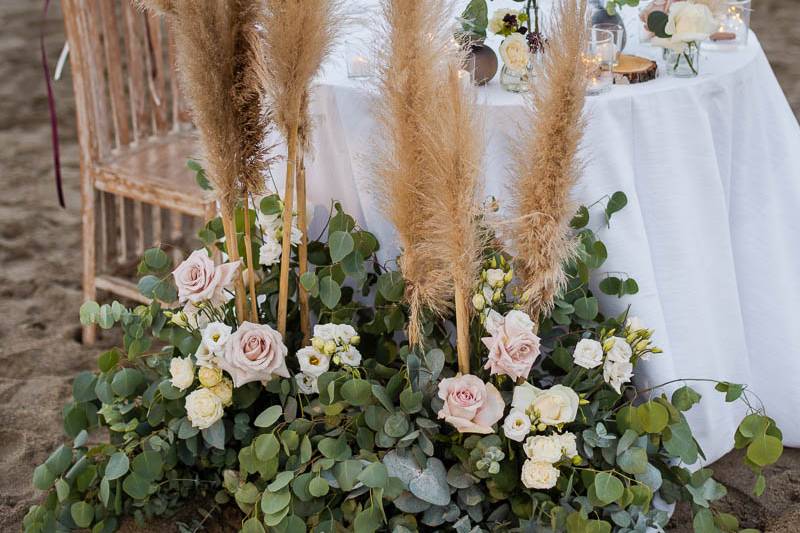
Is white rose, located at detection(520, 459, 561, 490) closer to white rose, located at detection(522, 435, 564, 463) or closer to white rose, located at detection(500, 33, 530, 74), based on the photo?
white rose, located at detection(522, 435, 564, 463)

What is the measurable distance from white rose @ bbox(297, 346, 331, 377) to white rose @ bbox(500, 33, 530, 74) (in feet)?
1.70

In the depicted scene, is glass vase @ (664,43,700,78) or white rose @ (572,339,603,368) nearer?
white rose @ (572,339,603,368)

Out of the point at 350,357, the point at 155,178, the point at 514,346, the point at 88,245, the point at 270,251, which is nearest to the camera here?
the point at 514,346

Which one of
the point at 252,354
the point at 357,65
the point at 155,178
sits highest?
the point at 357,65

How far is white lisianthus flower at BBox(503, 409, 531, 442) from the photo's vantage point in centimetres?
130

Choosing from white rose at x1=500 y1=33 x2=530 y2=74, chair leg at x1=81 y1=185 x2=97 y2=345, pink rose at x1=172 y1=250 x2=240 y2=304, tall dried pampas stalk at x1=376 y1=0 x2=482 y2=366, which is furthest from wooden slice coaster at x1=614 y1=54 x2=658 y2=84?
chair leg at x1=81 y1=185 x2=97 y2=345

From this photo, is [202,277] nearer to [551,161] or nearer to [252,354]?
[252,354]

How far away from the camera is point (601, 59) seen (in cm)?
146

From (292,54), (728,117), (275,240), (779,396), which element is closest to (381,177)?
(292,54)

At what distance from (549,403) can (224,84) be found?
604mm

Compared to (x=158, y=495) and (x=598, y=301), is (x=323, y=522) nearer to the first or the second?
(x=158, y=495)

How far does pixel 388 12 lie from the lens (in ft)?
3.80

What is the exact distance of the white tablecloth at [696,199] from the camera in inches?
57.2

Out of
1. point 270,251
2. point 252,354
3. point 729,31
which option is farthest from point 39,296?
point 729,31
